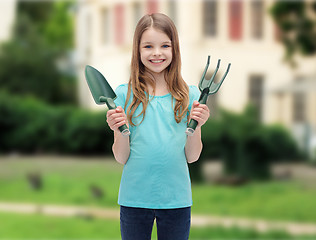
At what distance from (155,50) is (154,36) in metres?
0.05

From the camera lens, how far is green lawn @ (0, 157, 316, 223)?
6.46 m

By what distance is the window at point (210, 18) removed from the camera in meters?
9.23

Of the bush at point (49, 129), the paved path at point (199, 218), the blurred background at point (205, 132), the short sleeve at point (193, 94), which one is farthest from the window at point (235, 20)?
the short sleeve at point (193, 94)

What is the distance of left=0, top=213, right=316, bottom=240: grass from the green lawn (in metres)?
0.80

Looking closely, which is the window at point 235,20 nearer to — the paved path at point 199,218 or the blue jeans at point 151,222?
the paved path at point 199,218

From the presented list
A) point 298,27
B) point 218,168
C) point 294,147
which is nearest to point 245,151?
point 218,168

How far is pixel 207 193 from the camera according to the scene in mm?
7047

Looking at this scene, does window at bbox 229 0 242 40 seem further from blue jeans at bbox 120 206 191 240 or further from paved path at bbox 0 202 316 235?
blue jeans at bbox 120 206 191 240

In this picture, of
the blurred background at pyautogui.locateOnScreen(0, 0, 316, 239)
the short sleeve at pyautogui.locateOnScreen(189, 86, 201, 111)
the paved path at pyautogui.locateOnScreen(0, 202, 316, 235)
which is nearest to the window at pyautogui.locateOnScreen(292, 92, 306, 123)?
the blurred background at pyautogui.locateOnScreen(0, 0, 316, 239)

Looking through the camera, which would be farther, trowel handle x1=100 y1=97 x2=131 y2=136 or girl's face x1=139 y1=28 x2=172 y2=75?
girl's face x1=139 y1=28 x2=172 y2=75

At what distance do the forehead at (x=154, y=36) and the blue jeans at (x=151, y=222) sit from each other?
1.93ft

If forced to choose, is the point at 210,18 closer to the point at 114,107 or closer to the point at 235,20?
the point at 235,20

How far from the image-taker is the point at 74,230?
5.92 m

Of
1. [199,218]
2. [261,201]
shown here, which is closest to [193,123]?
[199,218]
